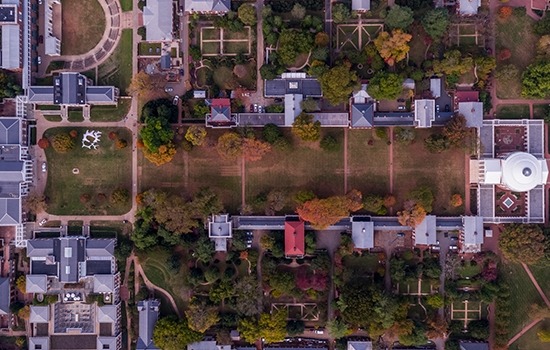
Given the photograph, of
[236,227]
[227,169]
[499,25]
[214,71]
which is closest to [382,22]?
[499,25]

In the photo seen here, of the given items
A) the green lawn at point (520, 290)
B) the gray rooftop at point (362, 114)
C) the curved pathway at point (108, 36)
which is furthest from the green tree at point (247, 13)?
the green lawn at point (520, 290)

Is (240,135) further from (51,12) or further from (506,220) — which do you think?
(506,220)

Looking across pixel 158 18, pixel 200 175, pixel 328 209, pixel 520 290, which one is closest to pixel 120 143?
pixel 200 175

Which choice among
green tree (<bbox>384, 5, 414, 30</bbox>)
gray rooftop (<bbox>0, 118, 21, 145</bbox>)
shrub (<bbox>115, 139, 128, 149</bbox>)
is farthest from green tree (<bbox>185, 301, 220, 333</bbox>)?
green tree (<bbox>384, 5, 414, 30</bbox>)

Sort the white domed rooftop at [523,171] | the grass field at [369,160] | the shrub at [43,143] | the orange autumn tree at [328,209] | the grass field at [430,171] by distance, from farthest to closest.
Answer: the shrub at [43,143] → the grass field at [369,160] → the grass field at [430,171] → the orange autumn tree at [328,209] → the white domed rooftop at [523,171]

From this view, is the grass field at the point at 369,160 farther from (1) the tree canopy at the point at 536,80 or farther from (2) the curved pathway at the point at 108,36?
(2) the curved pathway at the point at 108,36

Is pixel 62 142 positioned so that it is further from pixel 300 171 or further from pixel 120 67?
pixel 300 171
